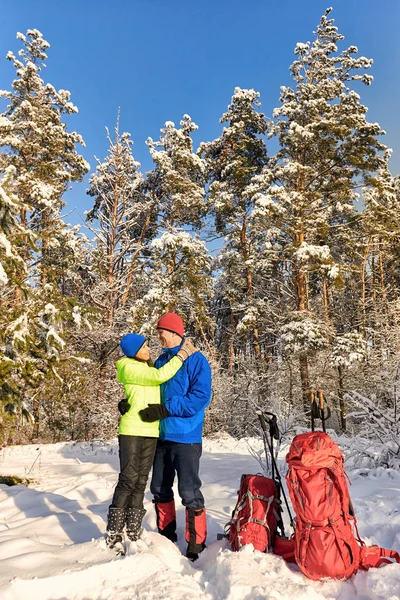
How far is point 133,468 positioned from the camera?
10.5ft

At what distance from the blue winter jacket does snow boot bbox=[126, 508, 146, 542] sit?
0.61 m

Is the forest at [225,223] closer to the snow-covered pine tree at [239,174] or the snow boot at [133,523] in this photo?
the snow-covered pine tree at [239,174]

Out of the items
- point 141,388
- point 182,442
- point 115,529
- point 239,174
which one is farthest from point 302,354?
point 115,529

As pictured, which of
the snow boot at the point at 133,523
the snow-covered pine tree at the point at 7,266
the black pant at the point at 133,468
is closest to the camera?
the snow boot at the point at 133,523

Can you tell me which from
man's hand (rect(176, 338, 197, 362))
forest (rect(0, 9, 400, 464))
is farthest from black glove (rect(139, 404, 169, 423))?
forest (rect(0, 9, 400, 464))

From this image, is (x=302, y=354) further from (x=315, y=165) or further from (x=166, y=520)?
(x=166, y=520)

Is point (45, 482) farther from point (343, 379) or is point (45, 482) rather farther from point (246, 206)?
point (246, 206)

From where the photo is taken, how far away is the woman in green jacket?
3.12 m

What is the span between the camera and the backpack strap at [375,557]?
8.81 feet

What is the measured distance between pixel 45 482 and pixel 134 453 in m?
3.77

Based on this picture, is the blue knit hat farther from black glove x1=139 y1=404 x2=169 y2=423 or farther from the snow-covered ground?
the snow-covered ground

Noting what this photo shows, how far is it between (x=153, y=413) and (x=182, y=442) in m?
0.36

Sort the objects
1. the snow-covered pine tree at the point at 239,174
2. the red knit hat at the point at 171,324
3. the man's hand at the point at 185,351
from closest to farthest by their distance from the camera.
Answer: the man's hand at the point at 185,351 < the red knit hat at the point at 171,324 < the snow-covered pine tree at the point at 239,174

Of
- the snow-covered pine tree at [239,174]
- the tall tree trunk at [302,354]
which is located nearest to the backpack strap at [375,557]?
the tall tree trunk at [302,354]
